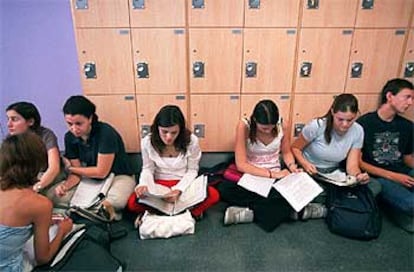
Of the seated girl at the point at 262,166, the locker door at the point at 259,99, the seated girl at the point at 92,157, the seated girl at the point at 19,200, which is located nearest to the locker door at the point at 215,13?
the locker door at the point at 259,99

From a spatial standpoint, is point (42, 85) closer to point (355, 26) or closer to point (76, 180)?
point (76, 180)

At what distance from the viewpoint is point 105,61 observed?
8.09 ft

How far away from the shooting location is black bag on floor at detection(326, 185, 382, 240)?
6.64 ft

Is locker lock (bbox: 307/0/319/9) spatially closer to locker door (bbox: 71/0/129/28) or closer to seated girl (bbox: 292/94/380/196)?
seated girl (bbox: 292/94/380/196)

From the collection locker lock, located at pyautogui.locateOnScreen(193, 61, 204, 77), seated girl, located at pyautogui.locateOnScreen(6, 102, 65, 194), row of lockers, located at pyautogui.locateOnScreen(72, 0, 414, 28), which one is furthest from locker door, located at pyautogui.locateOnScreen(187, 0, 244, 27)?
seated girl, located at pyautogui.locateOnScreen(6, 102, 65, 194)

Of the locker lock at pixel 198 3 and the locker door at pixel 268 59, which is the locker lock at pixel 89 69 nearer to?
the locker lock at pixel 198 3

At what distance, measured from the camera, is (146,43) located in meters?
2.43

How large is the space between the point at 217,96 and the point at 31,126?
1.36m

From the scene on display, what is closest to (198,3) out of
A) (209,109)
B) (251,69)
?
(251,69)

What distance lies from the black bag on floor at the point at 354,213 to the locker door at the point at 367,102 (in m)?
0.79

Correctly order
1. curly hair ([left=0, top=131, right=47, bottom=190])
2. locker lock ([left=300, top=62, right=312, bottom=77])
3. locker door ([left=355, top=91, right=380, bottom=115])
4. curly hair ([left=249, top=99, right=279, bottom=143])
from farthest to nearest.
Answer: locker door ([left=355, top=91, right=380, bottom=115]) < locker lock ([left=300, top=62, right=312, bottom=77]) < curly hair ([left=249, top=99, right=279, bottom=143]) < curly hair ([left=0, top=131, right=47, bottom=190])

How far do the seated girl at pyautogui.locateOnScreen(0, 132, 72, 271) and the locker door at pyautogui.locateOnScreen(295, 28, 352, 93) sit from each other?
1975mm

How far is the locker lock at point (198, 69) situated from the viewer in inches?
98.2

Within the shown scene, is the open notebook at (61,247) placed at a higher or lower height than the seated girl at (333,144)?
lower
